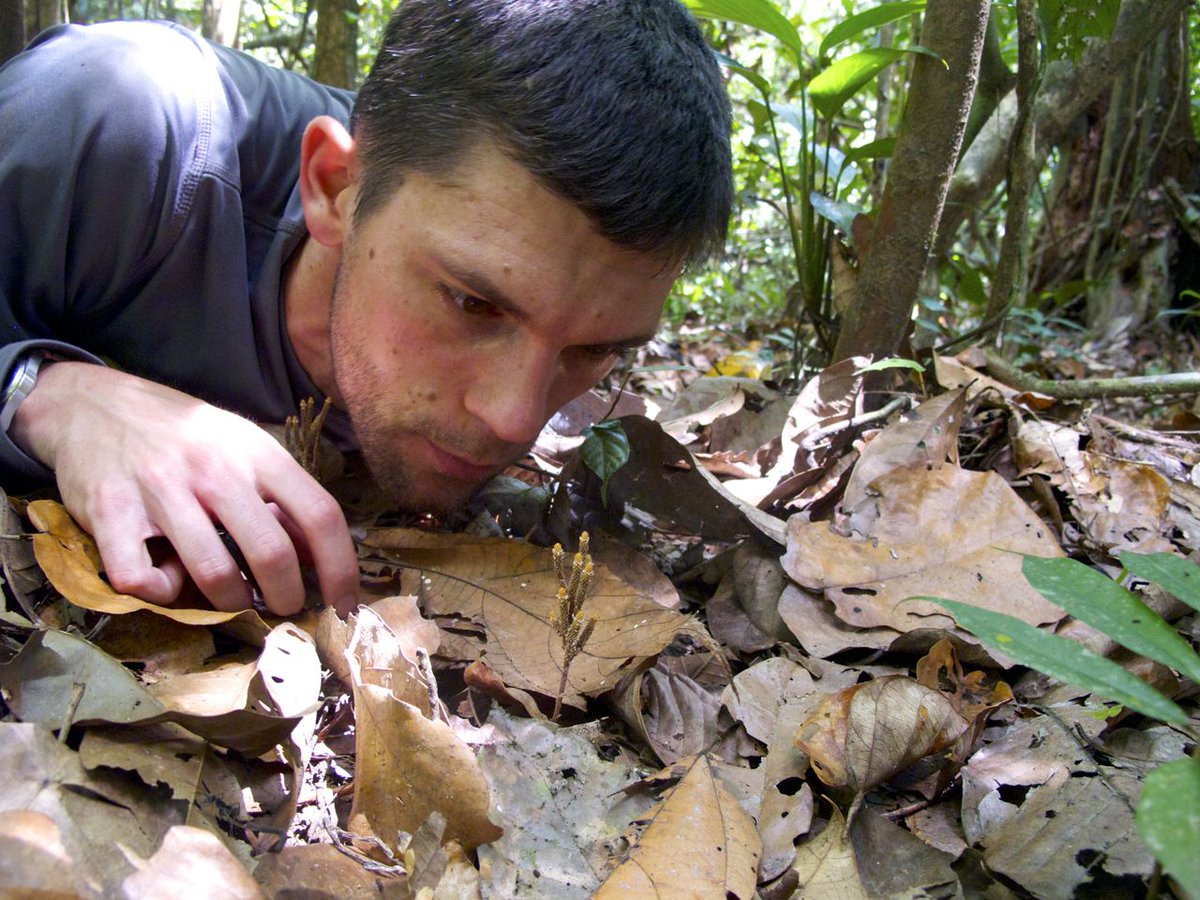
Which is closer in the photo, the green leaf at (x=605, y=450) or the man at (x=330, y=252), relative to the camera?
the man at (x=330, y=252)

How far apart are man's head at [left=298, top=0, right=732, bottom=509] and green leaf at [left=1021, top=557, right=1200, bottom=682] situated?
1.01 meters

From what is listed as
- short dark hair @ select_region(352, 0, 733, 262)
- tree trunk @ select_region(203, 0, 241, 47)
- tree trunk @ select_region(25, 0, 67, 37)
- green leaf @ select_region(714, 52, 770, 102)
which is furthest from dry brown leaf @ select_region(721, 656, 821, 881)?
tree trunk @ select_region(203, 0, 241, 47)

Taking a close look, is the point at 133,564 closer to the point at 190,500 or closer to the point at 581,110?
the point at 190,500

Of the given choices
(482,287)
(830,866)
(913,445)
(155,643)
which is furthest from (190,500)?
(913,445)

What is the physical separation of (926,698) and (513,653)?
63 cm

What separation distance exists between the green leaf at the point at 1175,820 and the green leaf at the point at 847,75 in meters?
1.88

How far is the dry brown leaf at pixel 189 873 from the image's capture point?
79 cm

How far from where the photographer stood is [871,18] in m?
2.20

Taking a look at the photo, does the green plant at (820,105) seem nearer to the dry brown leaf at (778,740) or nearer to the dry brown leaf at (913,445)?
the dry brown leaf at (913,445)

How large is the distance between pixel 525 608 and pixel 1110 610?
3.06 feet

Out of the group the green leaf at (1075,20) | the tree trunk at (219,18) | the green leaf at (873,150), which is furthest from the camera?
the tree trunk at (219,18)

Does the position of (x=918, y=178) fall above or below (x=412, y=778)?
above

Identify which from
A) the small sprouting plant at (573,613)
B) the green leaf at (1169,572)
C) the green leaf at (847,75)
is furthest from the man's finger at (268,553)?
the green leaf at (847,75)

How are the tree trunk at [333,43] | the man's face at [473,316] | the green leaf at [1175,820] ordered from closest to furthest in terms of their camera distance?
1. the green leaf at [1175,820]
2. the man's face at [473,316]
3. the tree trunk at [333,43]
